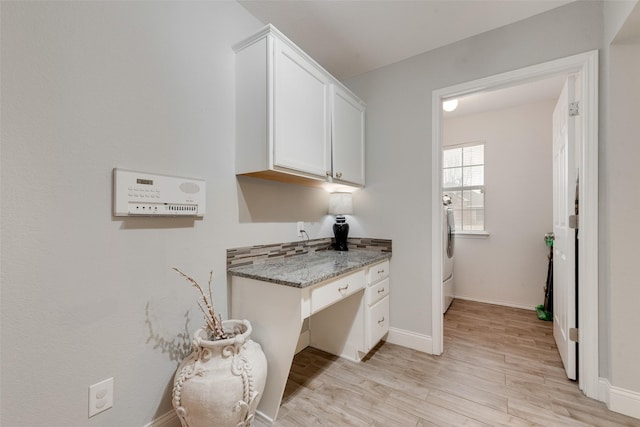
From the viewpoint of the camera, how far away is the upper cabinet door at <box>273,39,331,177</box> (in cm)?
158

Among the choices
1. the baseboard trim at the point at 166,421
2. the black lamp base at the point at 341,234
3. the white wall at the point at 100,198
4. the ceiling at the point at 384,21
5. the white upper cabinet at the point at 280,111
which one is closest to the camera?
the white wall at the point at 100,198

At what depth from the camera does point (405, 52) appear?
7.37ft

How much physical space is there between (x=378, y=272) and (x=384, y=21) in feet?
6.15

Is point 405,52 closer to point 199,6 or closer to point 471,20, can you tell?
point 471,20

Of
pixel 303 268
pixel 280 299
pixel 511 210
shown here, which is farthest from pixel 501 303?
pixel 280 299

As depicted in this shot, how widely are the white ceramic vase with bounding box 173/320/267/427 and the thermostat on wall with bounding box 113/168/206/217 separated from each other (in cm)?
64

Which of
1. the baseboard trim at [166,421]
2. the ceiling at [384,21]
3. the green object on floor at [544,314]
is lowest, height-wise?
the green object on floor at [544,314]

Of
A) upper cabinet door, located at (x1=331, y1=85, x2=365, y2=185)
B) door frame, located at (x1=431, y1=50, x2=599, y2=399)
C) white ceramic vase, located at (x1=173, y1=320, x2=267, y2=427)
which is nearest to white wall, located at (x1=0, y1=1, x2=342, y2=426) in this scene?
white ceramic vase, located at (x1=173, y1=320, x2=267, y2=427)

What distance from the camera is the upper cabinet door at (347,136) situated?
82.7 inches

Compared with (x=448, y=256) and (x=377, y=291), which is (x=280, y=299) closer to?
(x=377, y=291)

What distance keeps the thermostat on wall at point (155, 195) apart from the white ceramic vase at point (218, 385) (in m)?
0.64

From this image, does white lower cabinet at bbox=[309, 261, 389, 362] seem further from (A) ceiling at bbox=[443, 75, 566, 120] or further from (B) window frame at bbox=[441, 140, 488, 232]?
(A) ceiling at bbox=[443, 75, 566, 120]

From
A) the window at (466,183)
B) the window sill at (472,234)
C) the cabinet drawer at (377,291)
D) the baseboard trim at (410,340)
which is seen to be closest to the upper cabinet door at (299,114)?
the cabinet drawer at (377,291)

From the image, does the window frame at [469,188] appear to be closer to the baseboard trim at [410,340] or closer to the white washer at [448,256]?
the white washer at [448,256]
